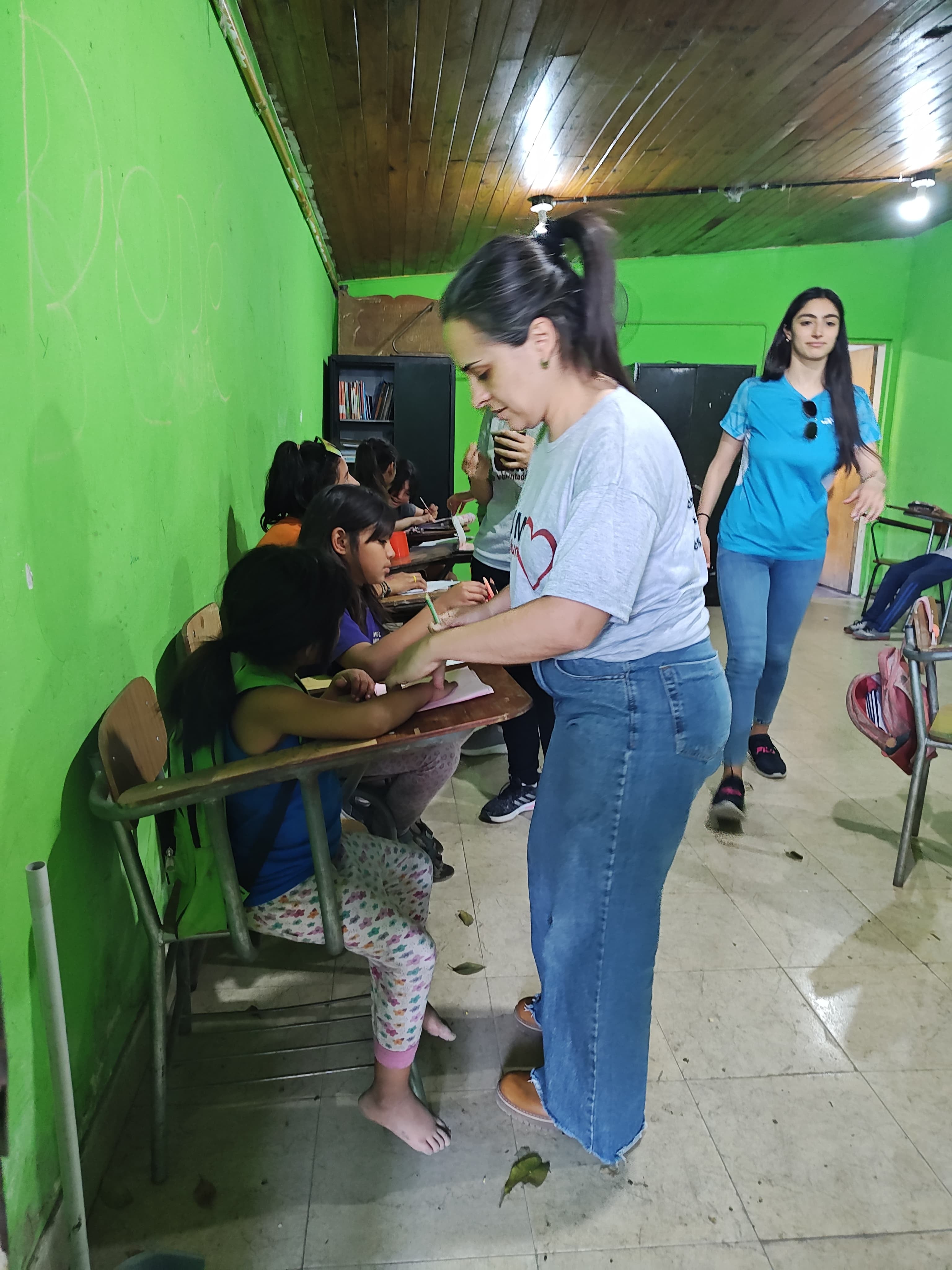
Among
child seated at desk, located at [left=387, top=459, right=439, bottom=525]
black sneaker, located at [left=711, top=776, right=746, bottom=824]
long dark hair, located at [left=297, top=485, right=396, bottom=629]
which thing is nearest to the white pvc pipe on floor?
long dark hair, located at [left=297, top=485, right=396, bottom=629]

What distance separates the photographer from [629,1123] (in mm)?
1227

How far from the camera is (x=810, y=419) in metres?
2.45

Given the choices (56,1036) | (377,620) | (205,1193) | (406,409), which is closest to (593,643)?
(56,1036)

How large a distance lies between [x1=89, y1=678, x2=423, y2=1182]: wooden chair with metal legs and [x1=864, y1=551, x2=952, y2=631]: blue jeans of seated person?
3.51 m

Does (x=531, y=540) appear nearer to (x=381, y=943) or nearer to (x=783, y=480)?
(x=381, y=943)

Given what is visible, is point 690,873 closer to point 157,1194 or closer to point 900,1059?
point 900,1059

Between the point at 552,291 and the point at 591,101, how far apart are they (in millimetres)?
2922

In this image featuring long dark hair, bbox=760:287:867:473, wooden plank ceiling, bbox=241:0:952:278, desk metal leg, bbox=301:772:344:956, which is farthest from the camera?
wooden plank ceiling, bbox=241:0:952:278

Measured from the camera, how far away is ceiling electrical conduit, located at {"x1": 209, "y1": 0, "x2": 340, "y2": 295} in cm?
213

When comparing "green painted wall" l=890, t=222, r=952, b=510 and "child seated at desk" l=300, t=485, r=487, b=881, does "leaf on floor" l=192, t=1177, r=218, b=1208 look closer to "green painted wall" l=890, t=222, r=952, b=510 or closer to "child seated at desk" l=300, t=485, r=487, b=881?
"child seated at desk" l=300, t=485, r=487, b=881

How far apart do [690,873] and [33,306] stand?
6.48 feet

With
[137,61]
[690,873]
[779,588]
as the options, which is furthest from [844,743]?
[137,61]

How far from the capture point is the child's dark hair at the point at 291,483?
2.69 meters

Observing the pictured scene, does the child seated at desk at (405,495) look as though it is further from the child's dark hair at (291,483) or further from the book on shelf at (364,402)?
the book on shelf at (364,402)
